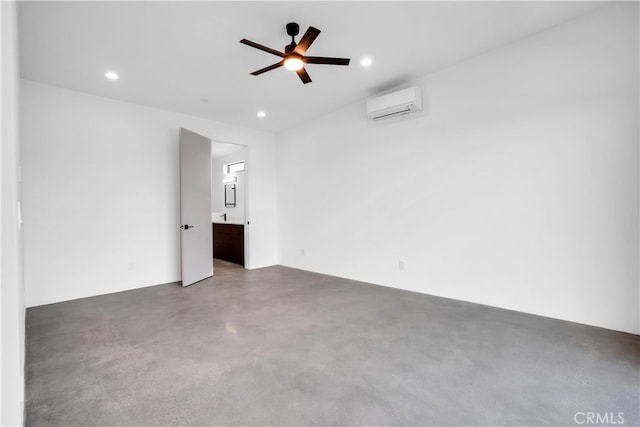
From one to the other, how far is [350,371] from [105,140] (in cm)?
436

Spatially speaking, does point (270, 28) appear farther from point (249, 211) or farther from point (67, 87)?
point (249, 211)

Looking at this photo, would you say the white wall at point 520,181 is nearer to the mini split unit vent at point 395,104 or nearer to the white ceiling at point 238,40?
the mini split unit vent at point 395,104

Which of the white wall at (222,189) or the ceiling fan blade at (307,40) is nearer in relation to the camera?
the ceiling fan blade at (307,40)

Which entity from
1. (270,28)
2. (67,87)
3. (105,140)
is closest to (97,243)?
(105,140)

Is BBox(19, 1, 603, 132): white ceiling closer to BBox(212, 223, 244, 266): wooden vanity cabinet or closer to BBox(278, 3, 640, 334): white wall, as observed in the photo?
BBox(278, 3, 640, 334): white wall

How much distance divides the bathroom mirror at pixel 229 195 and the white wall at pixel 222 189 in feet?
0.36

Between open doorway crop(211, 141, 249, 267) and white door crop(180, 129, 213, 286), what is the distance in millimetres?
1010

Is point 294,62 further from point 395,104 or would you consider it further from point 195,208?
point 195,208

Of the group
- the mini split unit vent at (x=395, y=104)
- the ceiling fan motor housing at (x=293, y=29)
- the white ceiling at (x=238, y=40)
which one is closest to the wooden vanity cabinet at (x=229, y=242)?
the white ceiling at (x=238, y=40)

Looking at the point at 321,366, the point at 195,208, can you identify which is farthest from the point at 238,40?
the point at 321,366

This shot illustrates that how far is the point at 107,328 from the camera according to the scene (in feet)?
9.57

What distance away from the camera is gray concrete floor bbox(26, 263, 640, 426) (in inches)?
66.5

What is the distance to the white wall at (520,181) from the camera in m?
2.64

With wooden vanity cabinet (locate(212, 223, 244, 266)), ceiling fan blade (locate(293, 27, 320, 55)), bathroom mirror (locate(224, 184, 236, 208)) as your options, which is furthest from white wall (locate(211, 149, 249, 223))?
ceiling fan blade (locate(293, 27, 320, 55))
